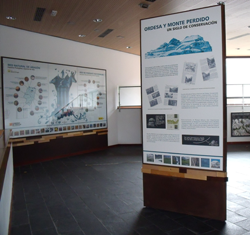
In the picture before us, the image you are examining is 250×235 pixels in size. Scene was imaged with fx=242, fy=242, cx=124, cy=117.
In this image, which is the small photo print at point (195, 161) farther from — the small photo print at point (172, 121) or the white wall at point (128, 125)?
the white wall at point (128, 125)

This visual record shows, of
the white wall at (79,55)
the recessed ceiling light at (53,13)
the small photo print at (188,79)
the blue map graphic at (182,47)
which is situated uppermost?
the recessed ceiling light at (53,13)

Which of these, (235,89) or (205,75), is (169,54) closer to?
(205,75)

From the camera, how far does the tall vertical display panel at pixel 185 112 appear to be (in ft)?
9.44

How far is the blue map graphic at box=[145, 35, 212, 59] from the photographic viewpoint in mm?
2926

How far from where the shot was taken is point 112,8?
4.92m

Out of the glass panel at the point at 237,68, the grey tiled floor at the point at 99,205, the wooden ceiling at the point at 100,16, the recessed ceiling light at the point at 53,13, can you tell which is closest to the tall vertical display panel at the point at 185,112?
the grey tiled floor at the point at 99,205

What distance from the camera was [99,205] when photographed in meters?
3.56

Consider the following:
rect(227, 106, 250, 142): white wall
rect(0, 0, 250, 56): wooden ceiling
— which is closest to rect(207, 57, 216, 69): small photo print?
rect(0, 0, 250, 56): wooden ceiling

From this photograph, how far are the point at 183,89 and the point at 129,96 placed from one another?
603 centimetres

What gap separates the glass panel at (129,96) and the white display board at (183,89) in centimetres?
564

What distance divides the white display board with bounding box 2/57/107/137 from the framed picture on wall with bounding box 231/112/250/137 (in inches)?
191

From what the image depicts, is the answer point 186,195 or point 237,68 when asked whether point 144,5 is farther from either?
point 237,68

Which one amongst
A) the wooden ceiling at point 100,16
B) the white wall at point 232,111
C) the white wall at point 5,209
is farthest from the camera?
the white wall at point 232,111

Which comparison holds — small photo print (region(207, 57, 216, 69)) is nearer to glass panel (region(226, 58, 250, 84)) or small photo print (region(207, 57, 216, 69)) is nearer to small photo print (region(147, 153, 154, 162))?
small photo print (region(147, 153, 154, 162))
